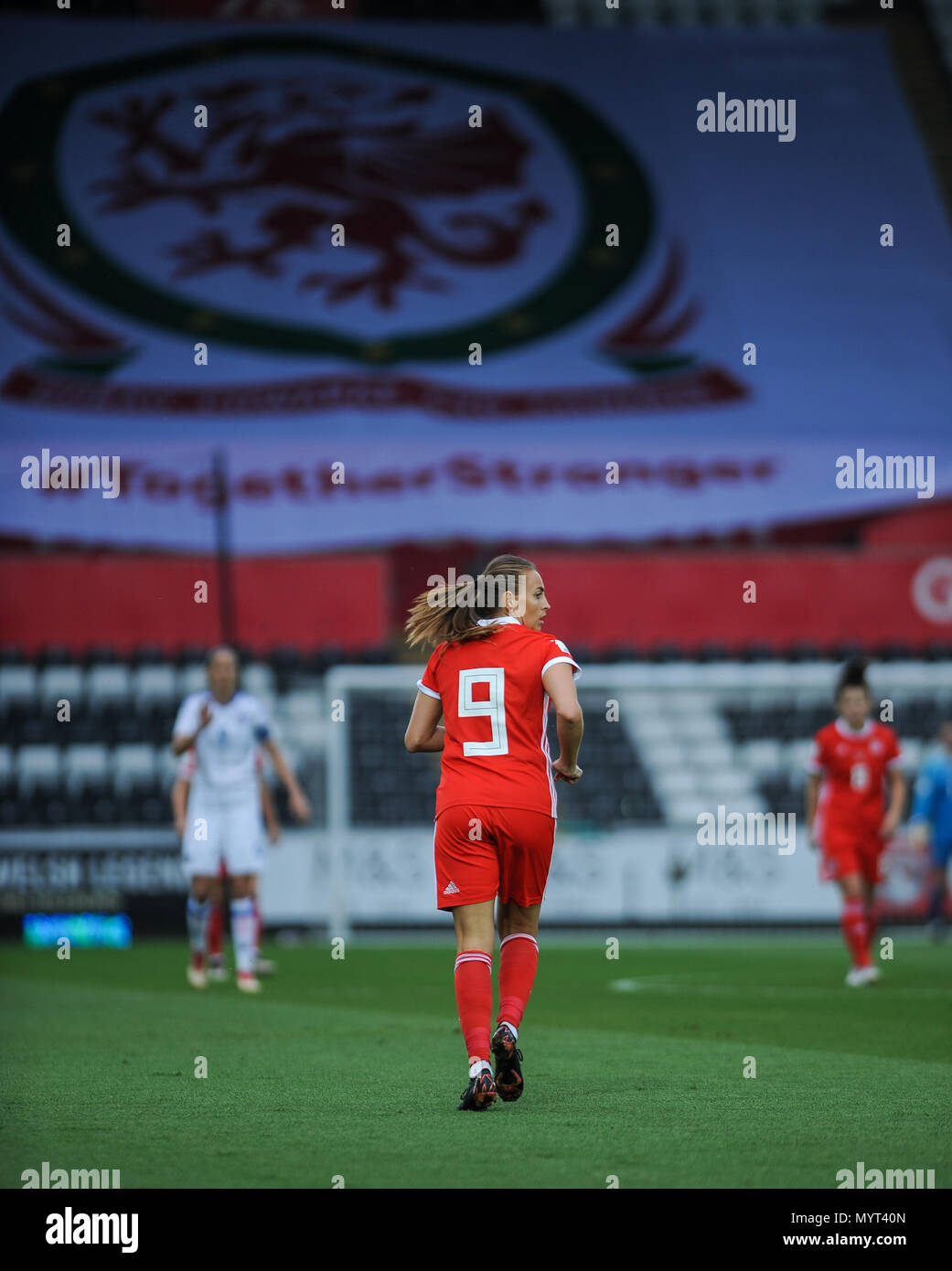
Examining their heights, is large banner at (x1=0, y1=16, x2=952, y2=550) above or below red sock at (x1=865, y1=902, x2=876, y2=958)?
above

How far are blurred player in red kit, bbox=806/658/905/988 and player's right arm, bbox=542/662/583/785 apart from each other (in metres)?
5.70

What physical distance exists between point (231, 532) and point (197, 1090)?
16.2m

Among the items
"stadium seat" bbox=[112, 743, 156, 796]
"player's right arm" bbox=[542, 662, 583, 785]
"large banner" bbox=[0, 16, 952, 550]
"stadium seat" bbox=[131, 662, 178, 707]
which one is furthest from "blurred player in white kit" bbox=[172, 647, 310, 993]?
"large banner" bbox=[0, 16, 952, 550]

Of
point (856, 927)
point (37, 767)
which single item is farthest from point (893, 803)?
point (37, 767)

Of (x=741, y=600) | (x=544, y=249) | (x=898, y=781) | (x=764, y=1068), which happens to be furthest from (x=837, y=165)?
(x=764, y=1068)

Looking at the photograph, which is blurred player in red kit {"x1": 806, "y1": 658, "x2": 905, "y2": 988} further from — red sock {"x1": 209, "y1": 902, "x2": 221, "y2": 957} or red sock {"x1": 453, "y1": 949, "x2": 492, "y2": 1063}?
red sock {"x1": 453, "y1": 949, "x2": 492, "y2": 1063}

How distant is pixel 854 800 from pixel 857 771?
0.64 ft

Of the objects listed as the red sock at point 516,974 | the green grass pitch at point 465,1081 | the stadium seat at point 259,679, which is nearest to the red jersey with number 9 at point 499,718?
the red sock at point 516,974

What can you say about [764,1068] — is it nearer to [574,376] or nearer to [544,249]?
[574,376]

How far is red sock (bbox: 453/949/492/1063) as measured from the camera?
21.4ft

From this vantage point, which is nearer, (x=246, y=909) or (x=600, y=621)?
(x=246, y=909)

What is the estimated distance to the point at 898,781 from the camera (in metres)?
12.2

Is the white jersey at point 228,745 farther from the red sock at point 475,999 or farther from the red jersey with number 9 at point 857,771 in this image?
the red sock at point 475,999

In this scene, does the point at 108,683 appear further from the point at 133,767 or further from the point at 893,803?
the point at 893,803
